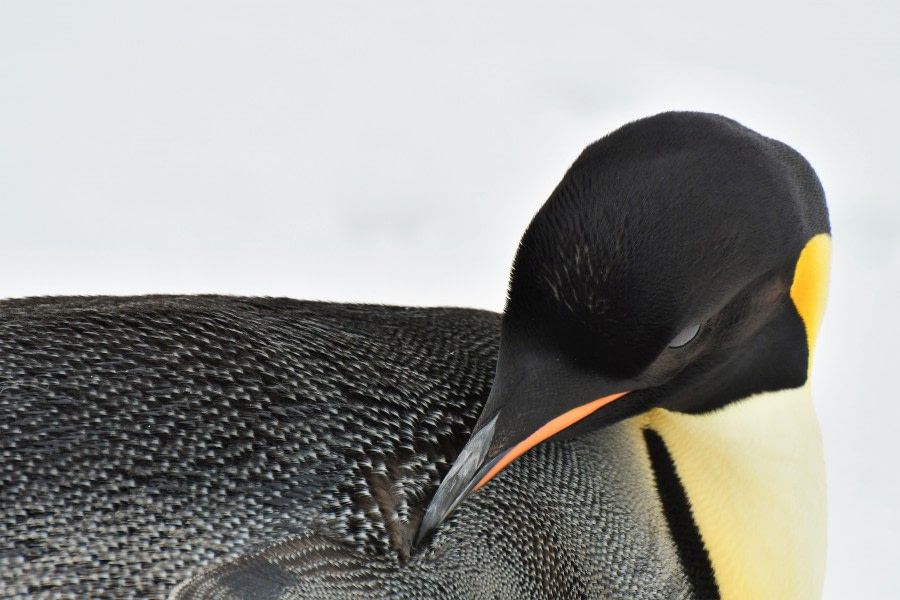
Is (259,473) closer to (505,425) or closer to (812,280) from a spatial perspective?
(505,425)

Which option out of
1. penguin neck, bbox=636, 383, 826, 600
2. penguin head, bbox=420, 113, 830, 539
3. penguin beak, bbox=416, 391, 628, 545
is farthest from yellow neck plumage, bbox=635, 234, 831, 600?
penguin beak, bbox=416, 391, 628, 545

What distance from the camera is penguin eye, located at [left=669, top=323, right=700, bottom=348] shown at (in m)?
0.87

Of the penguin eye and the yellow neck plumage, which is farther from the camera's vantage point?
the yellow neck plumage

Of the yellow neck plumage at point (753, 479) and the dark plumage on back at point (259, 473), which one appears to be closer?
the dark plumage on back at point (259, 473)

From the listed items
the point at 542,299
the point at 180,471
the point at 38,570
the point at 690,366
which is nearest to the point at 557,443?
the point at 690,366

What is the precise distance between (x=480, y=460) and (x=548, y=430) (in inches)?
2.5

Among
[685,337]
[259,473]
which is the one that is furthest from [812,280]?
[259,473]

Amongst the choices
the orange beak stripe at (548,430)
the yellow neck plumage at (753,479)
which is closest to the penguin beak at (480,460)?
the orange beak stripe at (548,430)

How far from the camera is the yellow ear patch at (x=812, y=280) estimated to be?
0.97 metres

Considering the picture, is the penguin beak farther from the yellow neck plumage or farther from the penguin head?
the yellow neck plumage

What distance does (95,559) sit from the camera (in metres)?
0.82

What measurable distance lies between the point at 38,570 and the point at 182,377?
8.2 inches

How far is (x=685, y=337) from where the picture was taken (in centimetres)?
88

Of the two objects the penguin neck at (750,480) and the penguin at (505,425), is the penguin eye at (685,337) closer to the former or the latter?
the penguin at (505,425)
